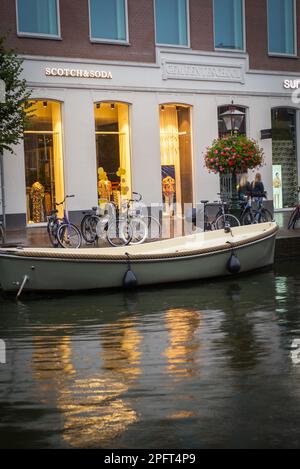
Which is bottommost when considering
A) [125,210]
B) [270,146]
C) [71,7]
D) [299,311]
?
[299,311]

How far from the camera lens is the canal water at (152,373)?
5.02m

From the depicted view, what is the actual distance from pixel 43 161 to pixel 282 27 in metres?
9.90

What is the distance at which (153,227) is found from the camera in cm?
1655

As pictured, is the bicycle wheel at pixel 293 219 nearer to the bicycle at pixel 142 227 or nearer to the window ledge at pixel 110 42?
the bicycle at pixel 142 227

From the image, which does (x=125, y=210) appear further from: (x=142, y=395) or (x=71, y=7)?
(x=142, y=395)

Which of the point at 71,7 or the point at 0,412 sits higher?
the point at 71,7

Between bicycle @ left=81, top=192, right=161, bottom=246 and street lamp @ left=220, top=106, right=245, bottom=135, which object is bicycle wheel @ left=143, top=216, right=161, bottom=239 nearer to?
bicycle @ left=81, top=192, right=161, bottom=246

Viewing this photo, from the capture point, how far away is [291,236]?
16.6m

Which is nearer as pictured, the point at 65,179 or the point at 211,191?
the point at 65,179

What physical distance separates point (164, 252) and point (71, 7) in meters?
11.4

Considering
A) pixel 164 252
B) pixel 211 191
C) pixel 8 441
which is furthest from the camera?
pixel 211 191

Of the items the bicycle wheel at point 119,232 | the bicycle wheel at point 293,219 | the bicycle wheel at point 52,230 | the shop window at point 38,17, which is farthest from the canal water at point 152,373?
the shop window at point 38,17

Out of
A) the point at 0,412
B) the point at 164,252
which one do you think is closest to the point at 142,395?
the point at 0,412

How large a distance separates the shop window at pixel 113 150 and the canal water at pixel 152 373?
37.5ft
